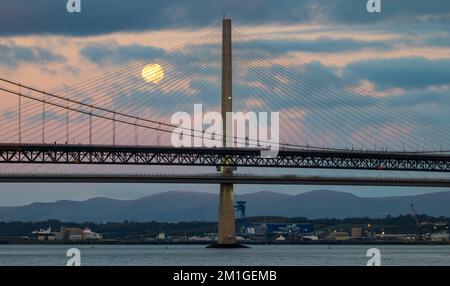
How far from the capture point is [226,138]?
2527 inches

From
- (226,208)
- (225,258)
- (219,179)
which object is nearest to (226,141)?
(219,179)

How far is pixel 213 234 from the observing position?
139375mm

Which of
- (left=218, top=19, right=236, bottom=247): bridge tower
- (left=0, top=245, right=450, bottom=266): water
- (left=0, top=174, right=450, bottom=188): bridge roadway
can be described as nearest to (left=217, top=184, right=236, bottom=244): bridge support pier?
(left=218, top=19, right=236, bottom=247): bridge tower

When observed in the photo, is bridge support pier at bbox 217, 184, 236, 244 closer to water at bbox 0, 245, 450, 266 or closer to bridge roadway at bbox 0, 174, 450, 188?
bridge roadway at bbox 0, 174, 450, 188

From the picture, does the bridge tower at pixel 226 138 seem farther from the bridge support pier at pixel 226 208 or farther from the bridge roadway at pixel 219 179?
the bridge roadway at pixel 219 179

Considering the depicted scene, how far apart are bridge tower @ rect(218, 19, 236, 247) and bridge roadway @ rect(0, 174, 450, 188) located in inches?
42.7

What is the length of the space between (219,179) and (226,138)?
13.2 ft

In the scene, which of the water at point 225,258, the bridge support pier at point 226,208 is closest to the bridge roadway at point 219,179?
the bridge support pier at point 226,208

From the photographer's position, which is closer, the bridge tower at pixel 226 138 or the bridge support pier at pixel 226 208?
the bridge tower at pixel 226 138

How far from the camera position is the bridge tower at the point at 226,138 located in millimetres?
64938

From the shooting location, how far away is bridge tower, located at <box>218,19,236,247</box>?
6494 centimetres

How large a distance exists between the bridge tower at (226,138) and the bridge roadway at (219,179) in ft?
3.56
